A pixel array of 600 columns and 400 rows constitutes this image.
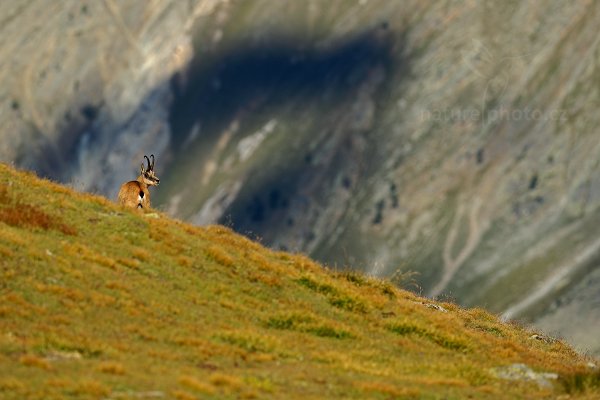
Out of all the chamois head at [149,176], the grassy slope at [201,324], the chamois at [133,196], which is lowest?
the grassy slope at [201,324]

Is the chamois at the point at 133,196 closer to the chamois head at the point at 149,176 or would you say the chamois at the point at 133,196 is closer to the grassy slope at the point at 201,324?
the grassy slope at the point at 201,324

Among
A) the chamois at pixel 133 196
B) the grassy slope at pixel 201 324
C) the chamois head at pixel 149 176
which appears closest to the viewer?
the grassy slope at pixel 201 324

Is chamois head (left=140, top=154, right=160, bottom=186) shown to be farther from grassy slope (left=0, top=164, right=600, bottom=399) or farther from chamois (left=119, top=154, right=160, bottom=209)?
grassy slope (left=0, top=164, right=600, bottom=399)

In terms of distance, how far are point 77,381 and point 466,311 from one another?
1857 centimetres

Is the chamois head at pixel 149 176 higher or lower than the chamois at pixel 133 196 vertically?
higher

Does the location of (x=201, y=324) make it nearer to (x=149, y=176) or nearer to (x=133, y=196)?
(x=133, y=196)

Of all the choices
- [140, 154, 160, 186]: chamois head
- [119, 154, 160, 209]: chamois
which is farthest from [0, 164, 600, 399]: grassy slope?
[140, 154, 160, 186]: chamois head

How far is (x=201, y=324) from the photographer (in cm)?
2700

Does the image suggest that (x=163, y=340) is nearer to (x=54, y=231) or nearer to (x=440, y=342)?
(x=54, y=231)

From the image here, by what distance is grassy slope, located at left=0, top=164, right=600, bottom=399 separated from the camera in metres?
23.0

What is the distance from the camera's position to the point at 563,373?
28312 millimetres

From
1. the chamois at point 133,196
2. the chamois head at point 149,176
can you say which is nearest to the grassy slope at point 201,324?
the chamois at point 133,196

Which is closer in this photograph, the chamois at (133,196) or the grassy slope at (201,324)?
the grassy slope at (201,324)

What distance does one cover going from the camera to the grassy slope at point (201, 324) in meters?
23.0
